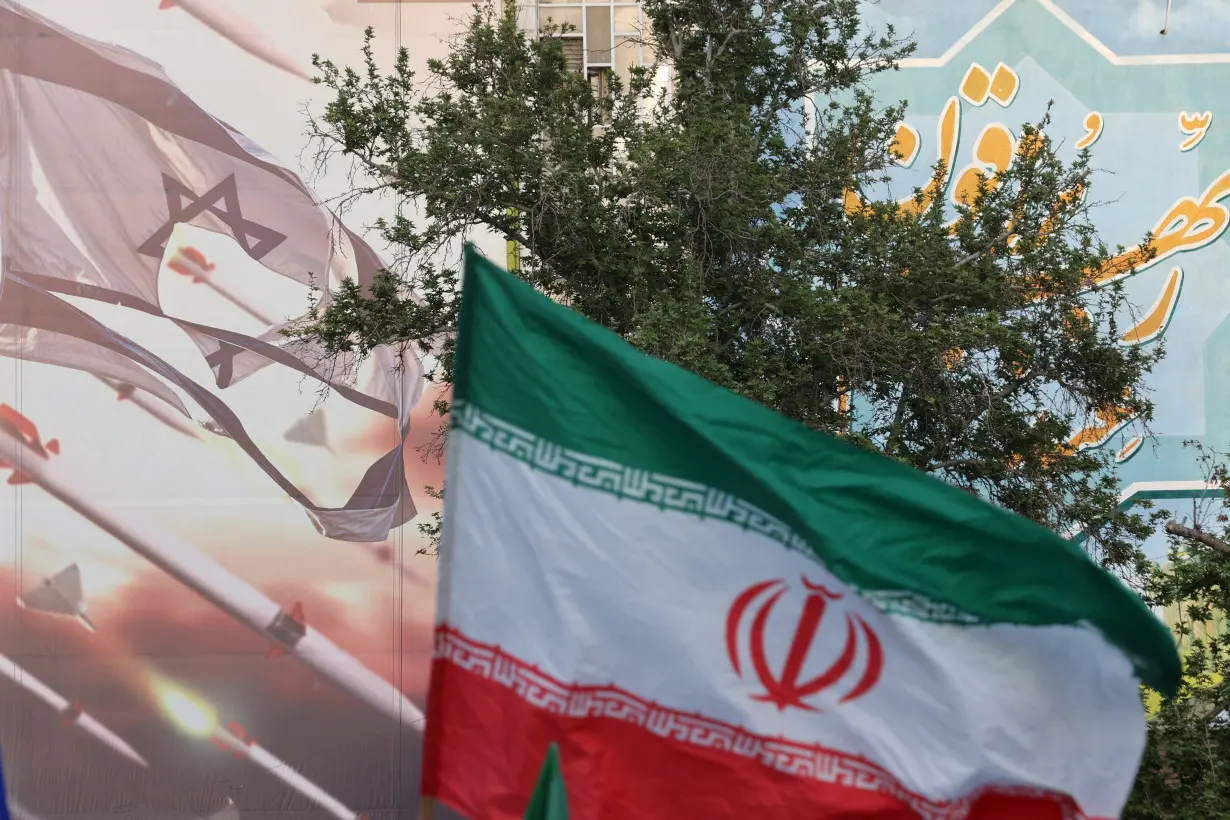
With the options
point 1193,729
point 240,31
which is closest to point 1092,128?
point 1193,729

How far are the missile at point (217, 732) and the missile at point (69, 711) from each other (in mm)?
569

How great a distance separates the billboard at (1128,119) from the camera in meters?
14.3

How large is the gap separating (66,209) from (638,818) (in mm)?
12879

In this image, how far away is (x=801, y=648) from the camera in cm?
306

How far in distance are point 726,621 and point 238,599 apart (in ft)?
37.4

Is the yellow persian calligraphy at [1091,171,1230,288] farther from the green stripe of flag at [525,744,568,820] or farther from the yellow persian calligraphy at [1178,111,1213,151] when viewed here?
the green stripe of flag at [525,744,568,820]

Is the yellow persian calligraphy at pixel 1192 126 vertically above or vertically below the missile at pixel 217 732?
above

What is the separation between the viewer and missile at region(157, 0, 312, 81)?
555 inches

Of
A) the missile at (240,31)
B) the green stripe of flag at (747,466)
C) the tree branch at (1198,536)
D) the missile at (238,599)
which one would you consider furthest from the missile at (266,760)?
the green stripe of flag at (747,466)

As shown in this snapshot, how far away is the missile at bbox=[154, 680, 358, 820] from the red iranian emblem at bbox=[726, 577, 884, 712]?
37.8 ft

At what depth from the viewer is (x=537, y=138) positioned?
9188mm

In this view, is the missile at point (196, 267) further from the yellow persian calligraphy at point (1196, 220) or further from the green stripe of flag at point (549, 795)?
the green stripe of flag at point (549, 795)

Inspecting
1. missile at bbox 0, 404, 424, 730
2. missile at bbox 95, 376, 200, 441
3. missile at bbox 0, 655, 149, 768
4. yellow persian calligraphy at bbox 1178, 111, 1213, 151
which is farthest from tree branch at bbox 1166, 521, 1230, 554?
missile at bbox 0, 655, 149, 768

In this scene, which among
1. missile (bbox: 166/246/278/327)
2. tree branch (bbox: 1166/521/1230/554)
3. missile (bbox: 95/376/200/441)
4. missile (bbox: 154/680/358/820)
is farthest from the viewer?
missile (bbox: 166/246/278/327)
